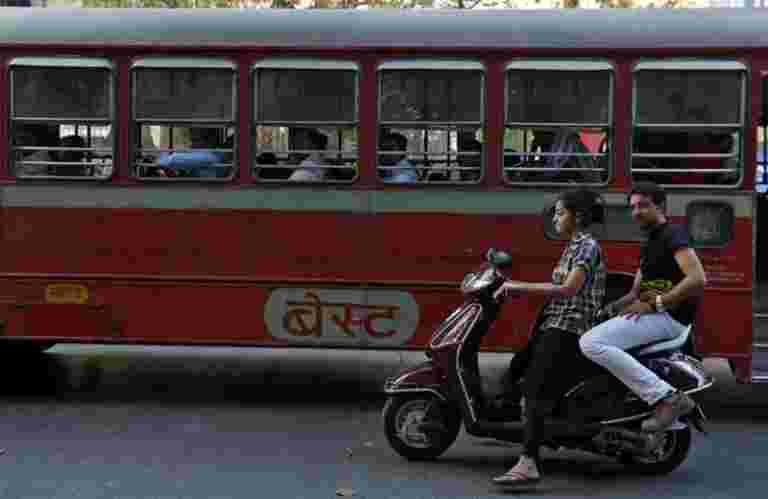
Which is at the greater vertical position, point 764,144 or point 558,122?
point 558,122

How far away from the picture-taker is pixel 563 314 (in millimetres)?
7645

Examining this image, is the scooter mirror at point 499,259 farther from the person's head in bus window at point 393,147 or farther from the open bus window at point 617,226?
the person's head in bus window at point 393,147

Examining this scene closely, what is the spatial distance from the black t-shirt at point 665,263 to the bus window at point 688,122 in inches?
68.4

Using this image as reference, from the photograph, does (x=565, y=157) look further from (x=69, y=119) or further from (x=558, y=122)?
(x=69, y=119)

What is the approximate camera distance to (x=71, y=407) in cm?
991

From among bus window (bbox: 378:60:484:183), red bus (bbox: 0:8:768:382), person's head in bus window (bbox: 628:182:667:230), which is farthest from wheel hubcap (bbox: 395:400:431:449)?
bus window (bbox: 378:60:484:183)

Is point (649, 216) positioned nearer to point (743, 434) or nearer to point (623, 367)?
point (623, 367)

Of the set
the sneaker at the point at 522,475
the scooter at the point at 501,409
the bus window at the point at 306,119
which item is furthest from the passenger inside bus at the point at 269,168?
the sneaker at the point at 522,475

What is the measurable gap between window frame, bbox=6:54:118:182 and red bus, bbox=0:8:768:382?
0.01 m

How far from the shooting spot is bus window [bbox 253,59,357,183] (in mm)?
9695

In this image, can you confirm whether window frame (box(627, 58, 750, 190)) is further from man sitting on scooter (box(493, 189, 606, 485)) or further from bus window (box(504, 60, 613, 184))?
man sitting on scooter (box(493, 189, 606, 485))

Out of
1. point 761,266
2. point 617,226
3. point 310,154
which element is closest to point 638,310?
point 617,226

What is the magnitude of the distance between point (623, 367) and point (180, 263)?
3.59 metres

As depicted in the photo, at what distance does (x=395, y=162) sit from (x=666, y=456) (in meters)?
2.97
